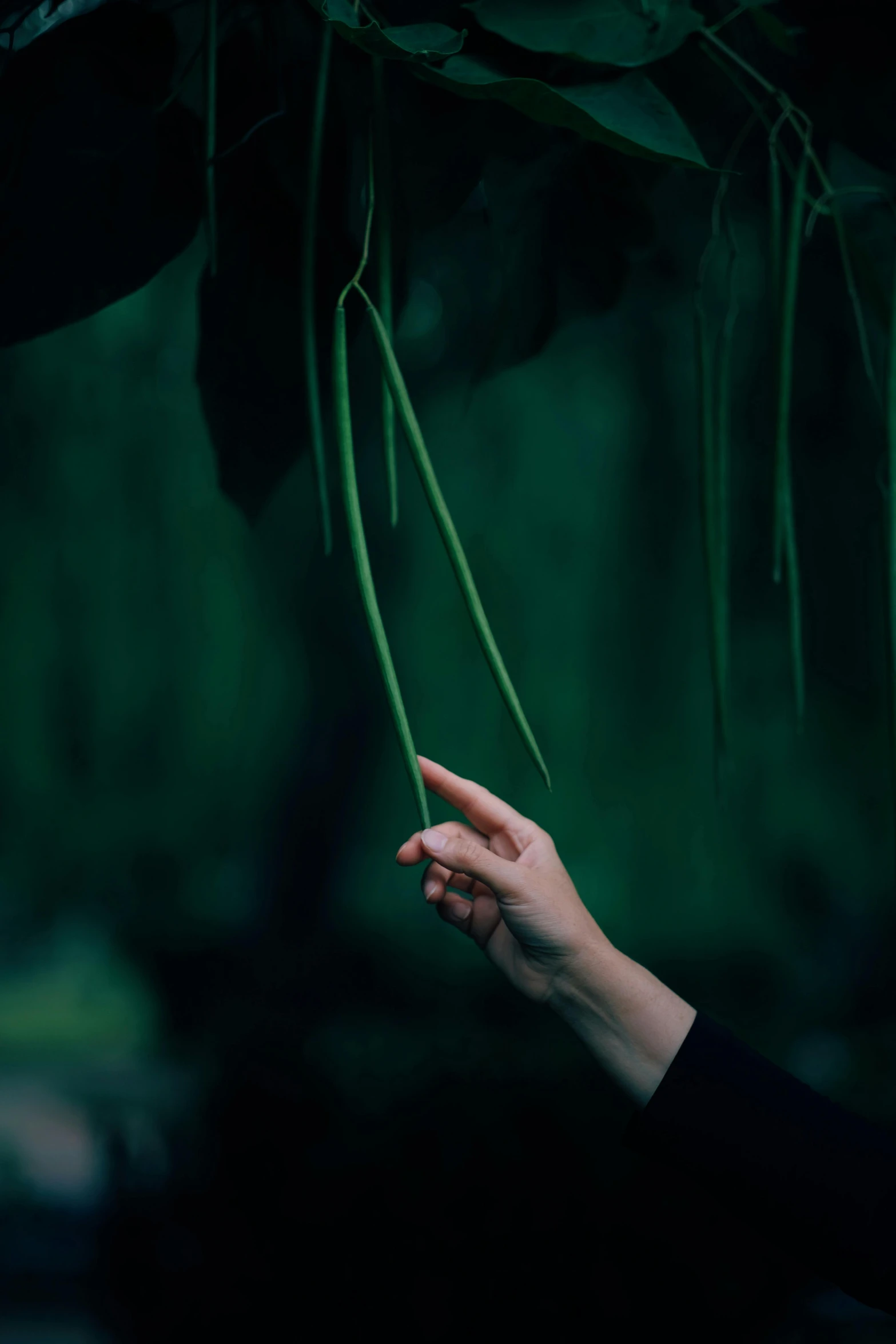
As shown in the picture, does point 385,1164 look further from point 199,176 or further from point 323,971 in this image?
point 199,176

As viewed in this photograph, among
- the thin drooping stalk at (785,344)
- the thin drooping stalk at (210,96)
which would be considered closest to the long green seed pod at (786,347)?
the thin drooping stalk at (785,344)

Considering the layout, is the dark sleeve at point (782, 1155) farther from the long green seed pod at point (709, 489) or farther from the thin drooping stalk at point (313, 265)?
the thin drooping stalk at point (313, 265)

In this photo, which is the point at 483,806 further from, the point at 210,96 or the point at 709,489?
the point at 210,96

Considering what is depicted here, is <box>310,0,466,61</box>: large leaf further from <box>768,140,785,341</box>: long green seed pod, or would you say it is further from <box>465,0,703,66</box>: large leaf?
<box>768,140,785,341</box>: long green seed pod

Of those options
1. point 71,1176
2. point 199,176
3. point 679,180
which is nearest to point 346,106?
point 199,176

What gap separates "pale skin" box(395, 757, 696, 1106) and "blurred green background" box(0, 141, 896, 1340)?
163 mm

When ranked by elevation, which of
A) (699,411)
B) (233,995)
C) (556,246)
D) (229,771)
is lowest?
(233,995)

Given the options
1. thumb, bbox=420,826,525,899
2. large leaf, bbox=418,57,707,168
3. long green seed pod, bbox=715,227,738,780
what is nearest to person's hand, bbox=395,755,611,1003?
thumb, bbox=420,826,525,899

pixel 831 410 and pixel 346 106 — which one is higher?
pixel 346 106

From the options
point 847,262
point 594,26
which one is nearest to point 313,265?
point 594,26

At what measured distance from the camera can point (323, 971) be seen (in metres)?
0.56

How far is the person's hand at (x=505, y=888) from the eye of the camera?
364 millimetres

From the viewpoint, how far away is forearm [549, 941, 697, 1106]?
385 mm

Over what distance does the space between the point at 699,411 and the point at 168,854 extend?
0.40 m
